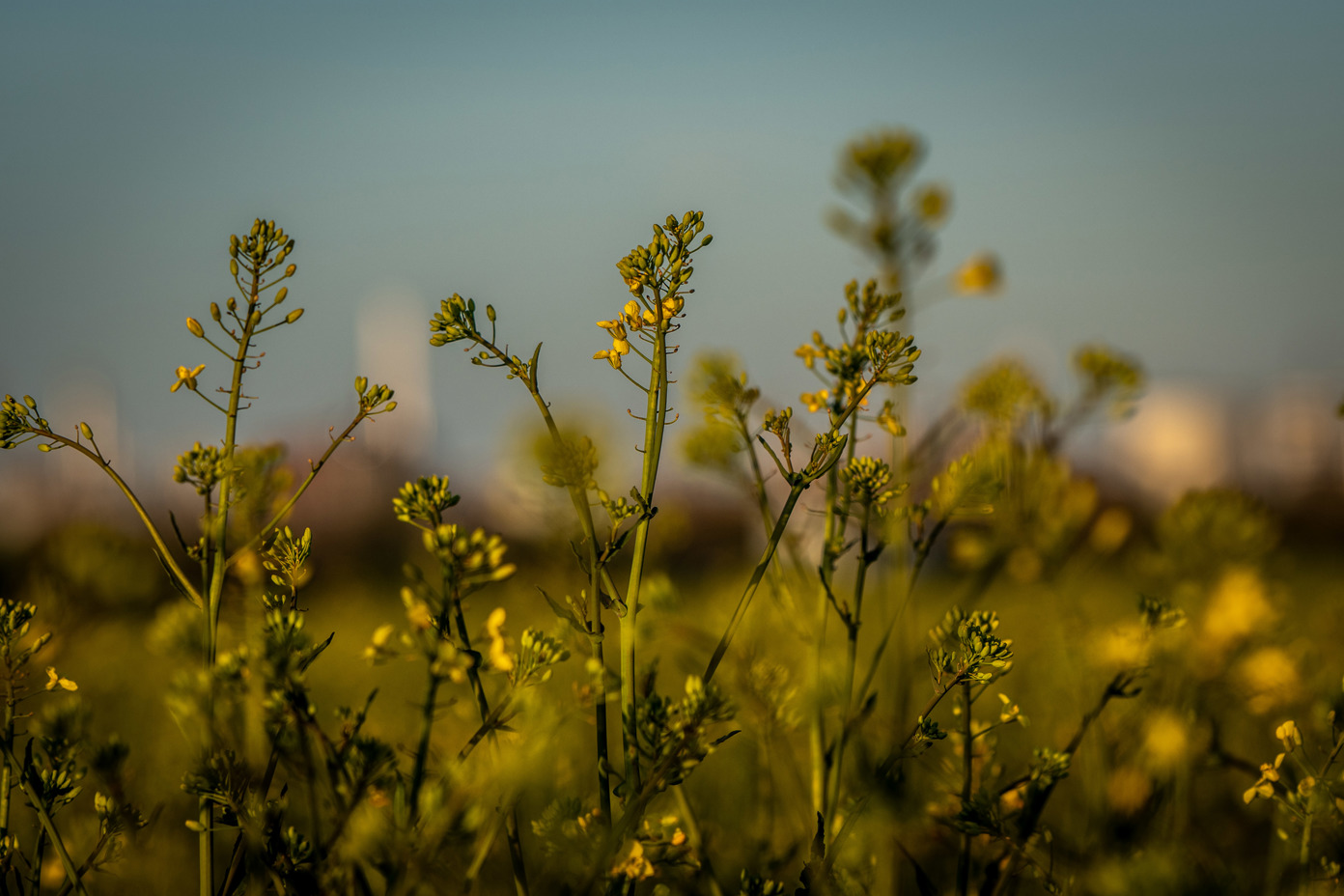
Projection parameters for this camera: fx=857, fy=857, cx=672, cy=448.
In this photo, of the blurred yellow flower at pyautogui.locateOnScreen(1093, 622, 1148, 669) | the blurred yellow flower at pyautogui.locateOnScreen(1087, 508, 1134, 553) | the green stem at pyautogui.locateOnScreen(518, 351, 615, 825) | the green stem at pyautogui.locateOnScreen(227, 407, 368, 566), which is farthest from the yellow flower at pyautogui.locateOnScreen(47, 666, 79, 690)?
the blurred yellow flower at pyautogui.locateOnScreen(1087, 508, 1134, 553)

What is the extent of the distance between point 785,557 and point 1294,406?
75.5 feet

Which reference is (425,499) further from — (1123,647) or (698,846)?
(1123,647)

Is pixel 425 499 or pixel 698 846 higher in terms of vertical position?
pixel 425 499

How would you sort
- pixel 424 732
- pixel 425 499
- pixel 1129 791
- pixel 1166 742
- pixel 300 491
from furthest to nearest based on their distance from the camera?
pixel 1129 791 < pixel 1166 742 < pixel 300 491 < pixel 425 499 < pixel 424 732

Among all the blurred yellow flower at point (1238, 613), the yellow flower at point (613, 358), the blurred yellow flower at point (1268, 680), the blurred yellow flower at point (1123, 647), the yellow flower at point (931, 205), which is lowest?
the blurred yellow flower at point (1268, 680)

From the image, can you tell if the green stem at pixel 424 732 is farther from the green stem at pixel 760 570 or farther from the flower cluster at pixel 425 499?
the green stem at pixel 760 570

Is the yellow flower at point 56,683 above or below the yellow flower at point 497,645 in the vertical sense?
below

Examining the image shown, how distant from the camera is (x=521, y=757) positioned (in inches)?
33.4

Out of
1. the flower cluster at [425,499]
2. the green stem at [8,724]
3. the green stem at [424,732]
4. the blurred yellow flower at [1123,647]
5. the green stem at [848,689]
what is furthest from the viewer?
the blurred yellow flower at [1123,647]

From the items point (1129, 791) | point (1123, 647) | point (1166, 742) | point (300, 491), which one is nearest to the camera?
point (300, 491)

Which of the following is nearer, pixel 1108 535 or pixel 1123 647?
pixel 1123 647

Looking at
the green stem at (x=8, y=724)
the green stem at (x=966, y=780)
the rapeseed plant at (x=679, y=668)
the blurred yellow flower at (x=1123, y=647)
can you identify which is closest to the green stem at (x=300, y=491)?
the rapeseed plant at (x=679, y=668)

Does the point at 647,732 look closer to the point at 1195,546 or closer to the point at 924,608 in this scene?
the point at 1195,546

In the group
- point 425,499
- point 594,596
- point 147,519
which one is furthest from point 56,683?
point 594,596
